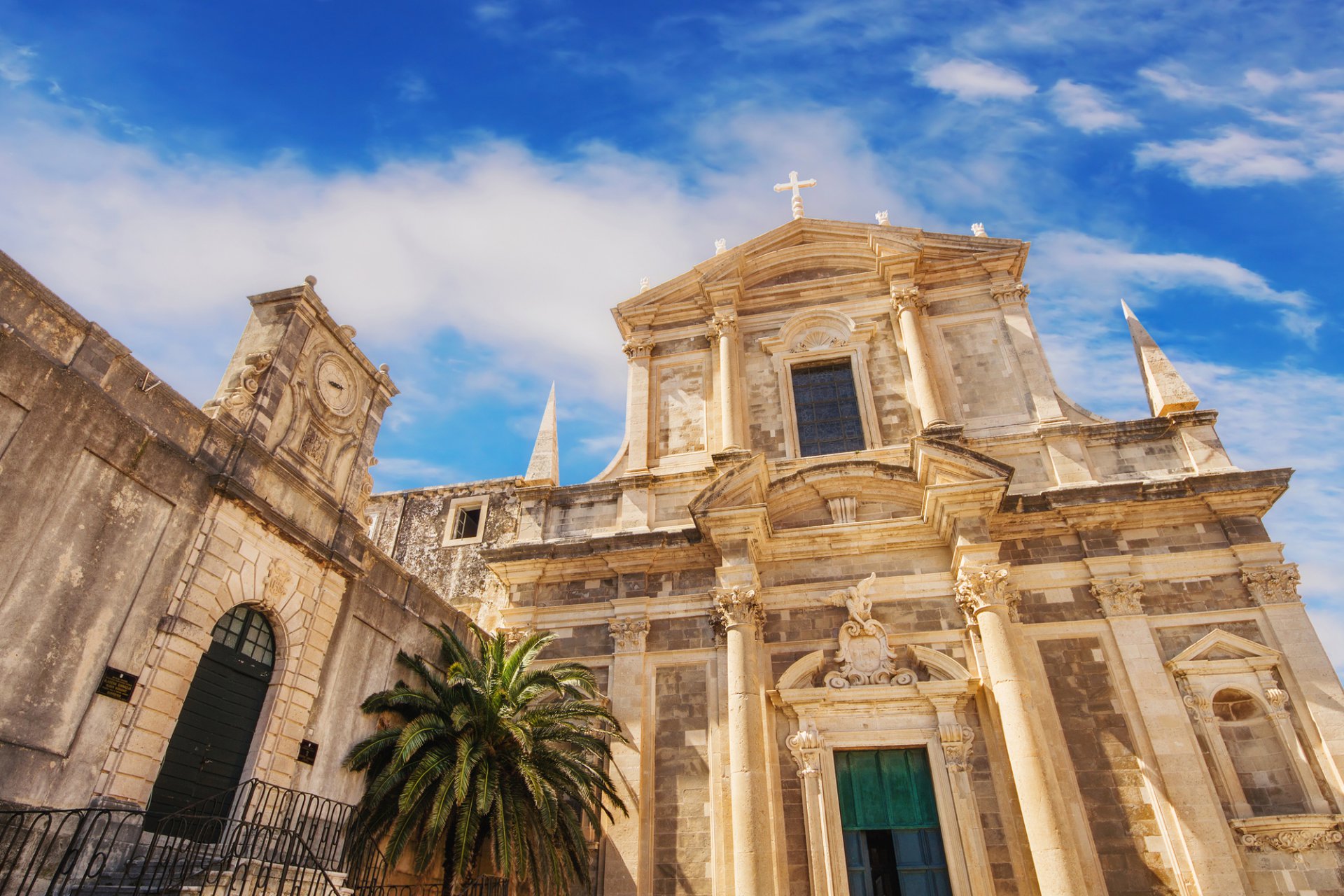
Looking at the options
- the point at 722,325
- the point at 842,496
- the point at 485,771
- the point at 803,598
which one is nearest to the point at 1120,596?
the point at 842,496

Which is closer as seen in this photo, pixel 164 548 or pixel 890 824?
pixel 164 548

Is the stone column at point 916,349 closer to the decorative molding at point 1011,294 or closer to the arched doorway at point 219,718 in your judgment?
the decorative molding at point 1011,294

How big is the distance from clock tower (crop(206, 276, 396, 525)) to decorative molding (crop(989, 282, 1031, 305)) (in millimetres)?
11756

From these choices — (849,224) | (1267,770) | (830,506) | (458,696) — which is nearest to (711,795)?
(458,696)

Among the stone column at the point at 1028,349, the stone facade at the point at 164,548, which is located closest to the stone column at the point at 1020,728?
the stone column at the point at 1028,349

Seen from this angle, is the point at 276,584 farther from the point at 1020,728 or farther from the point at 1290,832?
the point at 1290,832

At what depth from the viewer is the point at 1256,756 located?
1172cm

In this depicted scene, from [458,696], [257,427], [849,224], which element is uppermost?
[849,224]

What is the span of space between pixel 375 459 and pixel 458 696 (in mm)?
3741

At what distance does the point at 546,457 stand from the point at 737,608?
5485 millimetres

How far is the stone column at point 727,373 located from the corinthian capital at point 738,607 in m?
3.11

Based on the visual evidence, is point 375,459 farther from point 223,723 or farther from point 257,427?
point 223,723

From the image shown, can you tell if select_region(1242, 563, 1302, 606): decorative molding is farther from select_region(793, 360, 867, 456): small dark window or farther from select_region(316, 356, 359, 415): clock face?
select_region(316, 356, 359, 415): clock face

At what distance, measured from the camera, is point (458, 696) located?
37.3 feet
